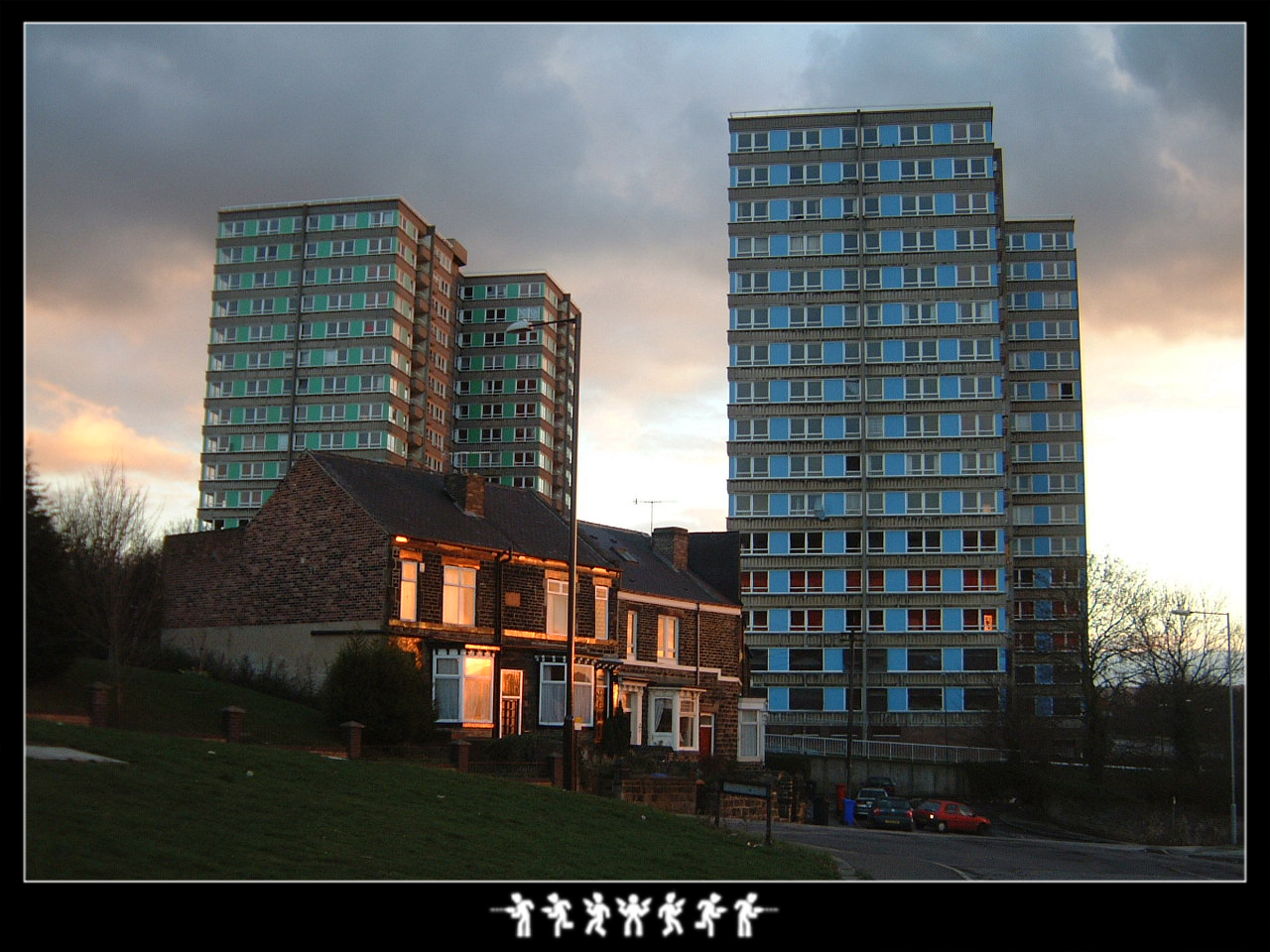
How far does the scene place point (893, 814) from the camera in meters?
45.7

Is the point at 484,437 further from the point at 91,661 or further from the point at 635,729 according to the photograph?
the point at 91,661

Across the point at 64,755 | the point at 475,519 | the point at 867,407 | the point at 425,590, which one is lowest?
the point at 64,755

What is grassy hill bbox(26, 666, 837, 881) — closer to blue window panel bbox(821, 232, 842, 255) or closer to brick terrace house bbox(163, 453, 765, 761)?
brick terrace house bbox(163, 453, 765, 761)

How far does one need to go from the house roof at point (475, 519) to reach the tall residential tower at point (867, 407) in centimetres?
3464

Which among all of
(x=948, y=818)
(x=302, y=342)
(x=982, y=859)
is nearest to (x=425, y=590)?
(x=982, y=859)

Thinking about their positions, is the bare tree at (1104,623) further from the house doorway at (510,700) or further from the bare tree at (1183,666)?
the house doorway at (510,700)

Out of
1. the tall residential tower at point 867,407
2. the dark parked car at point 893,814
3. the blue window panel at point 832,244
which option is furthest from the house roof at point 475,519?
the blue window panel at point 832,244
